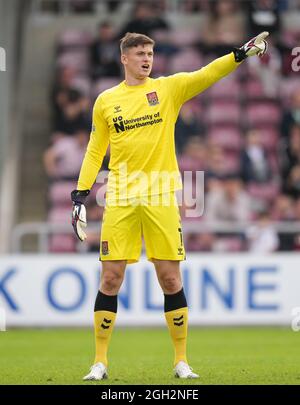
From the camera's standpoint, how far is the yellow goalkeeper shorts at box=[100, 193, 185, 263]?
8.36m

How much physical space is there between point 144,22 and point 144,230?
381 inches

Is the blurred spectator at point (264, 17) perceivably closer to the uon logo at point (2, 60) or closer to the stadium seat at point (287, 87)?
the stadium seat at point (287, 87)

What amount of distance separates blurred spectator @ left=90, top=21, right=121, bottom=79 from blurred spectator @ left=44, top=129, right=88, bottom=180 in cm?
151

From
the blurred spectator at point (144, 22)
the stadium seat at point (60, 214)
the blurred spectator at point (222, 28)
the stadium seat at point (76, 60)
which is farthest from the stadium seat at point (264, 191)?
the stadium seat at point (76, 60)

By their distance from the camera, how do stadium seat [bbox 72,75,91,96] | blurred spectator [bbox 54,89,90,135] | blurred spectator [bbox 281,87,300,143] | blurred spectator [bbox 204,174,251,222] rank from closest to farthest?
blurred spectator [bbox 204,174,251,222], blurred spectator [bbox 54,89,90,135], blurred spectator [bbox 281,87,300,143], stadium seat [bbox 72,75,91,96]

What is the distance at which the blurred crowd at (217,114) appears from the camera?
15.9 metres

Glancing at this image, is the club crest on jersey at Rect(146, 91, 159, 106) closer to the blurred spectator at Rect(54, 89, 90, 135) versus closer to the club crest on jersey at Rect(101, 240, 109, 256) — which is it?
the club crest on jersey at Rect(101, 240, 109, 256)

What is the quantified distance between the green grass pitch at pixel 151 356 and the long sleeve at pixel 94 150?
146 centimetres

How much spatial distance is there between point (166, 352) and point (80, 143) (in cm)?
595

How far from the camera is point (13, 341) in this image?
12805 millimetres

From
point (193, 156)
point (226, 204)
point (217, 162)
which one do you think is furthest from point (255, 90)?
point (226, 204)

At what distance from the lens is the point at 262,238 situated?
15148 millimetres

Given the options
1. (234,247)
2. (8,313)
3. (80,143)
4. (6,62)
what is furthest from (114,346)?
(6,62)

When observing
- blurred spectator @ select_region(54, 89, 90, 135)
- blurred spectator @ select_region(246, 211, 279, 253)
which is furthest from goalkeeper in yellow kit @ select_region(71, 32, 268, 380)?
blurred spectator @ select_region(54, 89, 90, 135)
